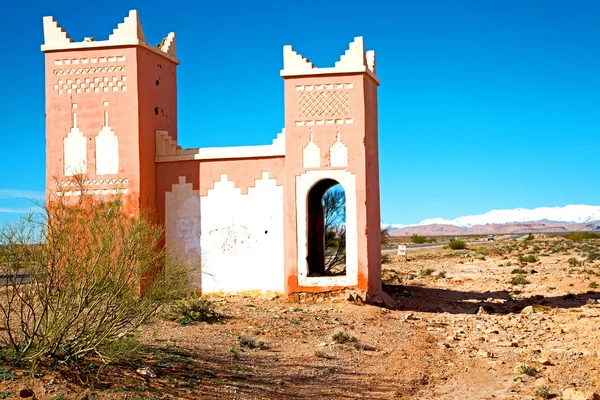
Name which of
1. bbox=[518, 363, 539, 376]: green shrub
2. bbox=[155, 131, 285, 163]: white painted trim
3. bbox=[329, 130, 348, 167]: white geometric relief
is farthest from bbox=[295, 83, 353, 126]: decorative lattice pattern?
bbox=[518, 363, 539, 376]: green shrub

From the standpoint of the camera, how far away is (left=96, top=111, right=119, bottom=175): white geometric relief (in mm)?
18609

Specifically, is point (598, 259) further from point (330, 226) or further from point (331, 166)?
point (331, 166)

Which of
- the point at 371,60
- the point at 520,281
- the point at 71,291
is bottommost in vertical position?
the point at 520,281

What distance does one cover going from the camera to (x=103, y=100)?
1866 cm

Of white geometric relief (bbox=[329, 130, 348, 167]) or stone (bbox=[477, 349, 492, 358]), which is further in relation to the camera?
white geometric relief (bbox=[329, 130, 348, 167])

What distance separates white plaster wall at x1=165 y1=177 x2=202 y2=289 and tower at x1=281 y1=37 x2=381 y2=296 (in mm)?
2532

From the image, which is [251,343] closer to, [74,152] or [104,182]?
Result: [104,182]

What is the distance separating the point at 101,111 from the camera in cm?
1866

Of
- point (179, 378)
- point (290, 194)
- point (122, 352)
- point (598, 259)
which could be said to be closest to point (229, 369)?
point (179, 378)

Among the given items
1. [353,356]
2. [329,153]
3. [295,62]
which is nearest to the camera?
[353,356]

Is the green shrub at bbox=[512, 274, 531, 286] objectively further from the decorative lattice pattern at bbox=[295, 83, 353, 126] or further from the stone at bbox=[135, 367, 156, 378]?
the stone at bbox=[135, 367, 156, 378]

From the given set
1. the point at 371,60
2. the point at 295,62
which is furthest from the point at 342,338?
the point at 371,60

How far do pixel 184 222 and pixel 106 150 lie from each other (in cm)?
275

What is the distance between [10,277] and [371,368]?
215 inches
